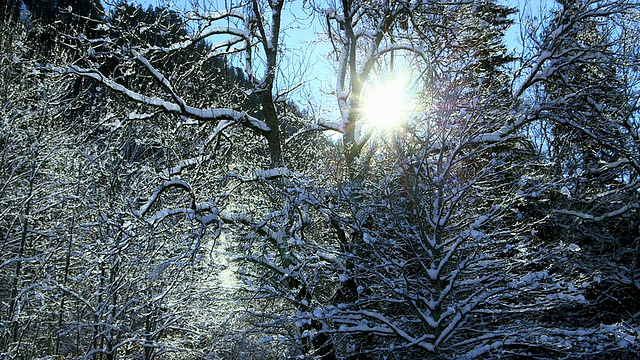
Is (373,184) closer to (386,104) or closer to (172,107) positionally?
(386,104)

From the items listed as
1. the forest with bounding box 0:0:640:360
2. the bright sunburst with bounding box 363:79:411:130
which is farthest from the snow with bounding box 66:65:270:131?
the bright sunburst with bounding box 363:79:411:130

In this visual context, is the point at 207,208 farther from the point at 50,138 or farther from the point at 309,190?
the point at 50,138

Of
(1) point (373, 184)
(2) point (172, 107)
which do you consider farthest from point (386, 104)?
(2) point (172, 107)

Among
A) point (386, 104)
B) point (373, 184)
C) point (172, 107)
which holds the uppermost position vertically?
point (386, 104)

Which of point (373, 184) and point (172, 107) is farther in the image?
point (172, 107)

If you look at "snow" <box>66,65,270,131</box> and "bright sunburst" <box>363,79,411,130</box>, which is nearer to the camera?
"snow" <box>66,65,270,131</box>

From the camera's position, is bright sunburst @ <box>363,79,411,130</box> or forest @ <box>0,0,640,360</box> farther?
bright sunburst @ <box>363,79,411,130</box>

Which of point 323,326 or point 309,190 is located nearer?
point 323,326

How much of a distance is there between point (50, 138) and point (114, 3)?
18.4 ft

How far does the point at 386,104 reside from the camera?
7.51 metres

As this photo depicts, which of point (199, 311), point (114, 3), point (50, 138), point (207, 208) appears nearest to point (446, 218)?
point (207, 208)

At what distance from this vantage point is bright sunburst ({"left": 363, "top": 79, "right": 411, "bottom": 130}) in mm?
6621

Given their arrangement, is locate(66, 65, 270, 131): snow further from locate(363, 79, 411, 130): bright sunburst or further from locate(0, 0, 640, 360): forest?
locate(363, 79, 411, 130): bright sunburst

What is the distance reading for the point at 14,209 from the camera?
988cm
